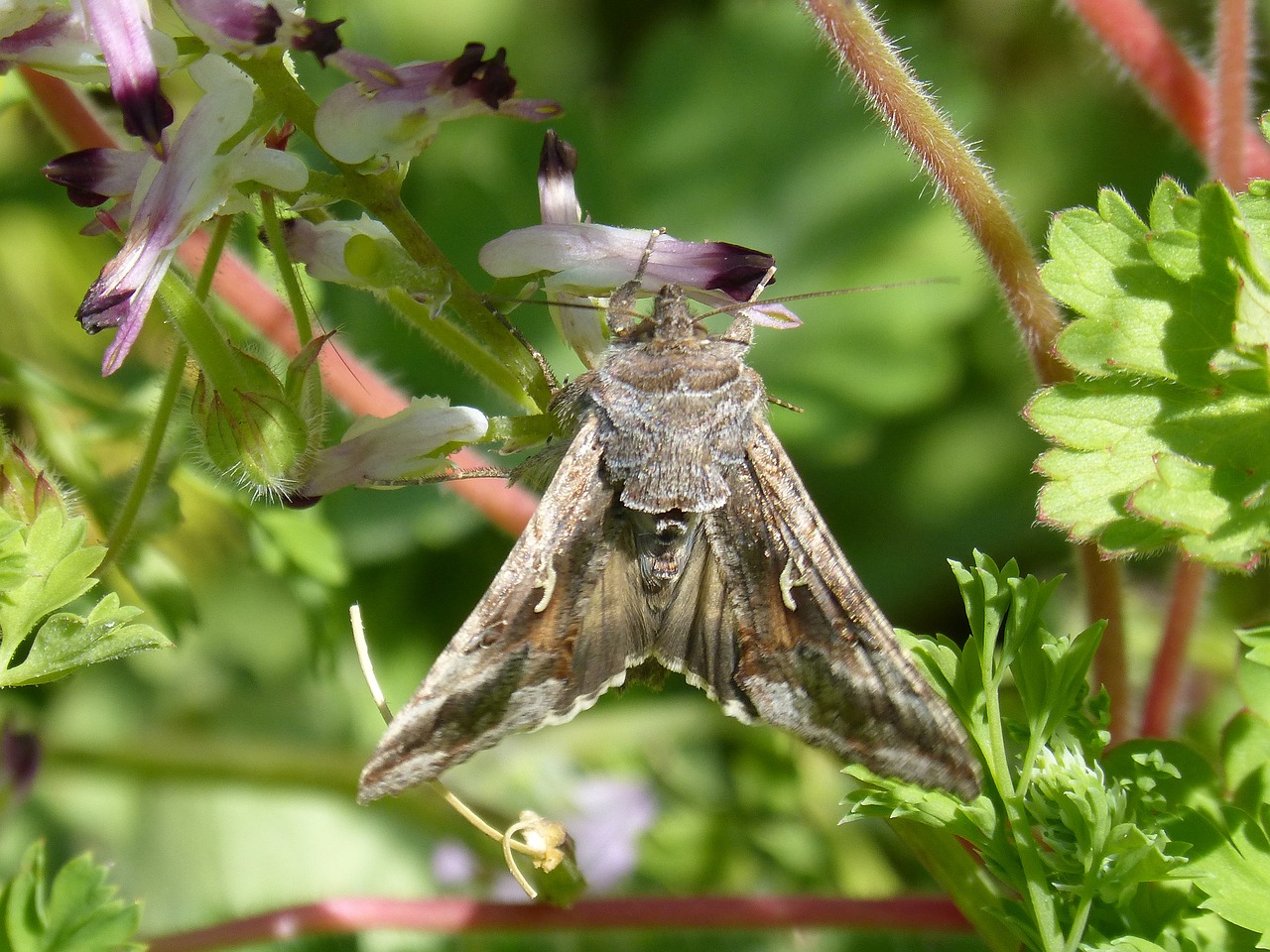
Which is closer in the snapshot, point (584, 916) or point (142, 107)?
point (142, 107)

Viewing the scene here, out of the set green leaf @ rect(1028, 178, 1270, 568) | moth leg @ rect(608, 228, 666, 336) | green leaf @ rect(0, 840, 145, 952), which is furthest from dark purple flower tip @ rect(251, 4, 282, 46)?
green leaf @ rect(0, 840, 145, 952)

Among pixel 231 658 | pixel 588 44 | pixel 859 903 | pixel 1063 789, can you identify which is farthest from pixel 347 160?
pixel 588 44

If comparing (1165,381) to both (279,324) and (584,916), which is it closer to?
(584,916)

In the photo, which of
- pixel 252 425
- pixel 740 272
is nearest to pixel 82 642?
pixel 252 425

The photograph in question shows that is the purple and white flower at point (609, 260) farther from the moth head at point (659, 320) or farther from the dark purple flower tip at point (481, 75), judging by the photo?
the dark purple flower tip at point (481, 75)

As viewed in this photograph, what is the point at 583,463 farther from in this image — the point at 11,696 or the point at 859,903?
the point at 11,696

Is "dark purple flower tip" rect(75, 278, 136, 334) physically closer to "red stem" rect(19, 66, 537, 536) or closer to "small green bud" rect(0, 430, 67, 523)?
"small green bud" rect(0, 430, 67, 523)
